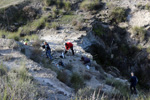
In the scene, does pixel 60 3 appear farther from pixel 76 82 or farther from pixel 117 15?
pixel 76 82

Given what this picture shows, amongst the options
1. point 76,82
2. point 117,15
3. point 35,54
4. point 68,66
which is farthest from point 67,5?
point 76,82

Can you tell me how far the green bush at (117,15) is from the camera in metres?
18.1

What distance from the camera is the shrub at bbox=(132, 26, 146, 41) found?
16.1 metres

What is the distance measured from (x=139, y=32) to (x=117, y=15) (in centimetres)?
347

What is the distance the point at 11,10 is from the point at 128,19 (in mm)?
14508

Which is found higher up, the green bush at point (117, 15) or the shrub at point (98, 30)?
the green bush at point (117, 15)

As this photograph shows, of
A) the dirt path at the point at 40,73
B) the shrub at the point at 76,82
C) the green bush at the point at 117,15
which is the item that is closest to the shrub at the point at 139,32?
the green bush at the point at 117,15

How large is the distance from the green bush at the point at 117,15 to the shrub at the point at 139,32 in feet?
7.24

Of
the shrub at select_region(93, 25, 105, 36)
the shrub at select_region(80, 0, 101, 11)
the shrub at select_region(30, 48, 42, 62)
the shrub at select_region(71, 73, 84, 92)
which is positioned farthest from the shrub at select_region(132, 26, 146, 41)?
the shrub at select_region(30, 48, 42, 62)

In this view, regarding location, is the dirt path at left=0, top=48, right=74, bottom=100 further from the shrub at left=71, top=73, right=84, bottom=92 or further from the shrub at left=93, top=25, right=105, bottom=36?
the shrub at left=93, top=25, right=105, bottom=36

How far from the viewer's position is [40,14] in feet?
64.4

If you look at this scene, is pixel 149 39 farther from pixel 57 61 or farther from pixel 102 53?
pixel 57 61

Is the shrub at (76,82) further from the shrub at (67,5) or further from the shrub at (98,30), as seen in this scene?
the shrub at (67,5)

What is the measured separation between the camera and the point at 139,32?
1628 centimetres
